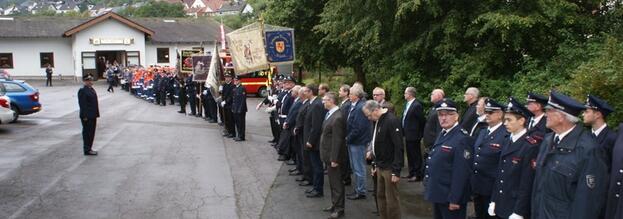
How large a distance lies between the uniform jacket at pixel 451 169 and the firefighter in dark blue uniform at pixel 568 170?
101 centimetres

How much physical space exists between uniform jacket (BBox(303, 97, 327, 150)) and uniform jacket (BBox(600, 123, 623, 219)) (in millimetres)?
5063

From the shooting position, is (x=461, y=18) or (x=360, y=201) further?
(x=461, y=18)

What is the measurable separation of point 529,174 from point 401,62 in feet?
30.9

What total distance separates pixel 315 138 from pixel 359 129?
0.71 metres

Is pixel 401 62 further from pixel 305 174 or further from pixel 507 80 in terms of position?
pixel 305 174

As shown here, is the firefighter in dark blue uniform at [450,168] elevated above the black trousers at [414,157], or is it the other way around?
the firefighter in dark blue uniform at [450,168]

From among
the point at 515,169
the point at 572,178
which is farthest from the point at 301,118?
the point at 572,178

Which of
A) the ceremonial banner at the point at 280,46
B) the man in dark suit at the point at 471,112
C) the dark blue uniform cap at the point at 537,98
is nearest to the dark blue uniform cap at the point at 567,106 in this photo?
the dark blue uniform cap at the point at 537,98

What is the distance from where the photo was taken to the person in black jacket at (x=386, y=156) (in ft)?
24.6

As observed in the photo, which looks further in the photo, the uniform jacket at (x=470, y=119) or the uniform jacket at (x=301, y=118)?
the uniform jacket at (x=301, y=118)

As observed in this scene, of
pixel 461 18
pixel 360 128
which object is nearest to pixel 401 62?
pixel 461 18

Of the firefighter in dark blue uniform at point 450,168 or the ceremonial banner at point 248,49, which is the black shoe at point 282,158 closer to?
the ceremonial banner at point 248,49

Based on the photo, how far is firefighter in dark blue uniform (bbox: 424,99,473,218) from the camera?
20.2 ft

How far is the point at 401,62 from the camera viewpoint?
14.9 metres
